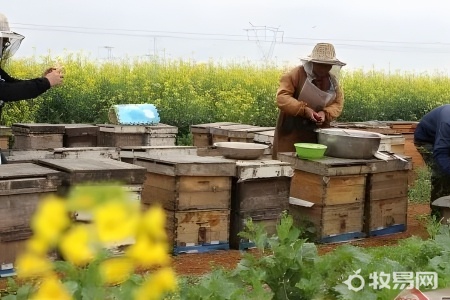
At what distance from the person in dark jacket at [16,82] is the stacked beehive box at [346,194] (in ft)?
8.76

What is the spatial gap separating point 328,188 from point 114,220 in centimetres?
602

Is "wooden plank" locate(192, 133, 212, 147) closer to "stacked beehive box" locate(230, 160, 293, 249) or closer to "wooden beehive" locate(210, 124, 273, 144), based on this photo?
"wooden beehive" locate(210, 124, 273, 144)

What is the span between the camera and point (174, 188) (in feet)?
19.8

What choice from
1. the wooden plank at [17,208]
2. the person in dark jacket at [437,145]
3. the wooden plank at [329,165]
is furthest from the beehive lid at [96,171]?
the person in dark jacket at [437,145]

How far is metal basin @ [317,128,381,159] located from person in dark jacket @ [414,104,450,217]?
63cm

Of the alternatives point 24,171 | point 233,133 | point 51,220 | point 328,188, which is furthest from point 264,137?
point 51,220

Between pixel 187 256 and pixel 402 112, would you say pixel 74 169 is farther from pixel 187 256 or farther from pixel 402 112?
pixel 402 112

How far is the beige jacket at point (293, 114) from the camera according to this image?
24.2 ft

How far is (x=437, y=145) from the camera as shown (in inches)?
267

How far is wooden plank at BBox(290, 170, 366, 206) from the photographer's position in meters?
6.79

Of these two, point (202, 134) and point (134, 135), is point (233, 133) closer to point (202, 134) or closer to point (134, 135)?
point (202, 134)

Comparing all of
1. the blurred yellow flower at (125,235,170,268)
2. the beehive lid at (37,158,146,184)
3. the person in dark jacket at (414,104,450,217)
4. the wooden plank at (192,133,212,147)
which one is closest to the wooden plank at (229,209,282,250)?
the beehive lid at (37,158,146,184)

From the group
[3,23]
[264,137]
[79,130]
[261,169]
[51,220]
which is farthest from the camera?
[264,137]

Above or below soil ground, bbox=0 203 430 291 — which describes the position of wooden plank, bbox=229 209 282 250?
above
